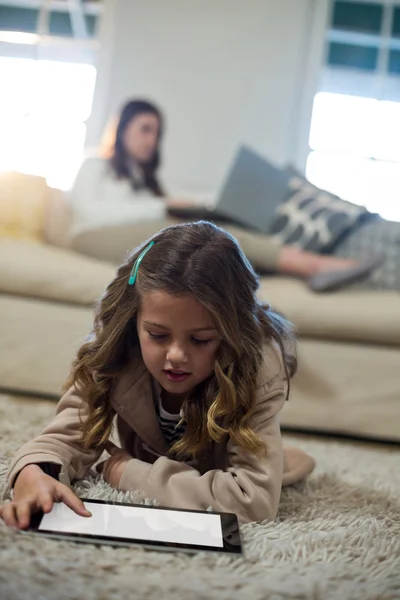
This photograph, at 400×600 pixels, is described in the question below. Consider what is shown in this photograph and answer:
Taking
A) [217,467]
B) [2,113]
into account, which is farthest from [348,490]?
[2,113]

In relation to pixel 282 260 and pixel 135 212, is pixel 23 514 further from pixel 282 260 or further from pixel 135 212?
pixel 135 212

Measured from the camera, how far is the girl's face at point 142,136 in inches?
93.6

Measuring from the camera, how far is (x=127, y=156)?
7.82 ft

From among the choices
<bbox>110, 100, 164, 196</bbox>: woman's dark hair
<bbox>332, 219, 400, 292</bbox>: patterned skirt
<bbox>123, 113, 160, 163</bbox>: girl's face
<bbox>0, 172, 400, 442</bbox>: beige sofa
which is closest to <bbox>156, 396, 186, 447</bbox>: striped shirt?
<bbox>0, 172, 400, 442</bbox>: beige sofa

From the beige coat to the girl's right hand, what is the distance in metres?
→ 0.03

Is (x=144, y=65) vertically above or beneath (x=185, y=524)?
above

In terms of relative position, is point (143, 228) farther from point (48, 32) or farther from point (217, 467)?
point (48, 32)

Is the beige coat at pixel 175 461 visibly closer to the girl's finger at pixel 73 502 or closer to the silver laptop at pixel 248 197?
the girl's finger at pixel 73 502

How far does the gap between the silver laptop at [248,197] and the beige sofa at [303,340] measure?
443 millimetres

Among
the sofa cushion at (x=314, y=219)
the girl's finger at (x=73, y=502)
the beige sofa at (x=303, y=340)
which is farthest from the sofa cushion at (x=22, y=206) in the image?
the girl's finger at (x=73, y=502)

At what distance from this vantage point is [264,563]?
64 centimetres

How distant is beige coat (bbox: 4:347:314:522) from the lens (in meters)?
0.78

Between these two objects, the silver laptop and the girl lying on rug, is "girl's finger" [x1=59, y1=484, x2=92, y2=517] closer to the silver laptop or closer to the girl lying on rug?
the girl lying on rug

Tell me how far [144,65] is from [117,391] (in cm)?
257
